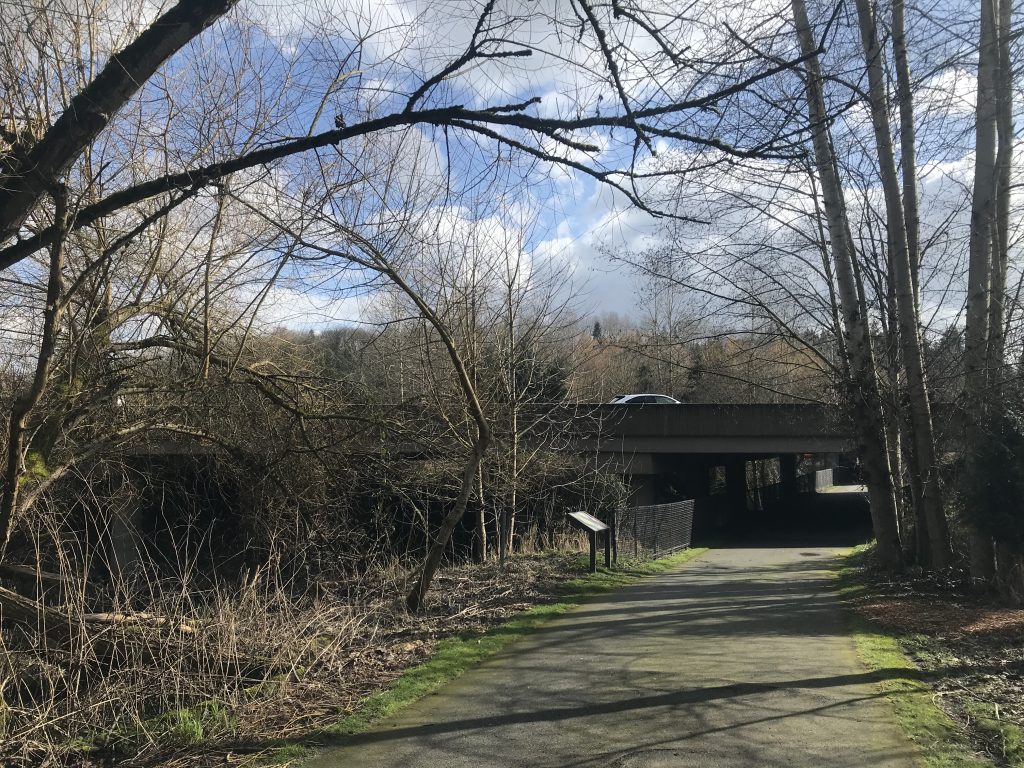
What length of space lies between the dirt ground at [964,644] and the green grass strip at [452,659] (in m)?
3.61

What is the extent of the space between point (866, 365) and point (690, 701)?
10017mm

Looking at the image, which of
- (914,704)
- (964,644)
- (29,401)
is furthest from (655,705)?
(29,401)

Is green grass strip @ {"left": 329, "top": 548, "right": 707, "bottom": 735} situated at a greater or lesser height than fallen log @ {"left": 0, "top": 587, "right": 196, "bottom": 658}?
lesser

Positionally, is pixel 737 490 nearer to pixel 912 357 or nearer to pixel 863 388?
pixel 863 388

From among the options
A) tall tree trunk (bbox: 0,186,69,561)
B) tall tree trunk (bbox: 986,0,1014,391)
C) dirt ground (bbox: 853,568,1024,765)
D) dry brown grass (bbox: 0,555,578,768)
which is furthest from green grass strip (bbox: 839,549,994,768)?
tall tree trunk (bbox: 0,186,69,561)

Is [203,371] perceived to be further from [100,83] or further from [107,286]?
[100,83]

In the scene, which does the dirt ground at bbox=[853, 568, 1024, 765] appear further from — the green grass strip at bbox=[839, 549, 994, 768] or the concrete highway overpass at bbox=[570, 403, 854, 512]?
the concrete highway overpass at bbox=[570, 403, 854, 512]

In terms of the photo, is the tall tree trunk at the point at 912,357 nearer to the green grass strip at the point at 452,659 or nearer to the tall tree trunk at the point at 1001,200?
the tall tree trunk at the point at 1001,200

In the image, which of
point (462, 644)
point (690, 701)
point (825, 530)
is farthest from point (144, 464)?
point (825, 530)

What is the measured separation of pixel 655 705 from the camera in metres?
5.94

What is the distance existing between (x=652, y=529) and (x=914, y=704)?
12082 millimetres

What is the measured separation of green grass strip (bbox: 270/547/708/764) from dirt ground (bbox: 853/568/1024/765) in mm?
3613

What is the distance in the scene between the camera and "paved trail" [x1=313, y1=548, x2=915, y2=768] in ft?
16.3

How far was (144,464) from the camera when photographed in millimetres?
12086
